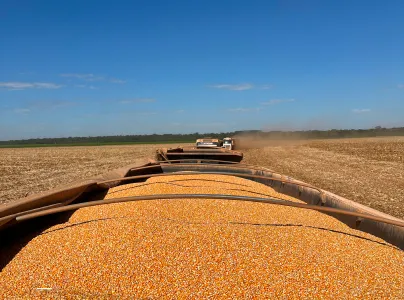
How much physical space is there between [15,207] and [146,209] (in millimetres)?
1073

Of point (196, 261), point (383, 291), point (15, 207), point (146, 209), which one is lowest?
point (383, 291)

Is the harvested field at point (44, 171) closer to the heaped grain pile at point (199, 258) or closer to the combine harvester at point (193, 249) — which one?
the combine harvester at point (193, 249)

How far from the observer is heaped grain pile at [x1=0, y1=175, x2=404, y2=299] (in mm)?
1921

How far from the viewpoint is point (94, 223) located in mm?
2631

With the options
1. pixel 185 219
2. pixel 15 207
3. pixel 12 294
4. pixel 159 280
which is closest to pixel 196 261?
pixel 159 280

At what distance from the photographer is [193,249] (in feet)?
7.38

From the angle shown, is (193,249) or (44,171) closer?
(193,249)

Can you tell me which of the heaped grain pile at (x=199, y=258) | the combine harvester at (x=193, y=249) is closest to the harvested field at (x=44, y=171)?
the combine harvester at (x=193, y=249)

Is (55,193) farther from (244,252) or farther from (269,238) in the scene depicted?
(269,238)

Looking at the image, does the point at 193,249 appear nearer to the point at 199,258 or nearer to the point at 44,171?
the point at 199,258

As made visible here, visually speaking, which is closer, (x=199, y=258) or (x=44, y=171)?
(x=199, y=258)

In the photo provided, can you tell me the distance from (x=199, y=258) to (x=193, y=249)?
0.35ft

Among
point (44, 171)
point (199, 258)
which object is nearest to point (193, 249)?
point (199, 258)

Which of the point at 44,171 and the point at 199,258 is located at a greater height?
the point at 199,258
